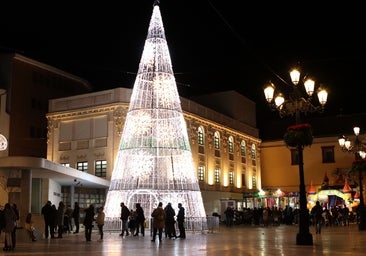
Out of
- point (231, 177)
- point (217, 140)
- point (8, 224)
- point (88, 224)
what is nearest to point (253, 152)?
point (231, 177)

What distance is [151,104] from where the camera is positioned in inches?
1048

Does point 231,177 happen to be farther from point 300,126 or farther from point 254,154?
point 300,126

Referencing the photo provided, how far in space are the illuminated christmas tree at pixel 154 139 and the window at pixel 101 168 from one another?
1228 centimetres

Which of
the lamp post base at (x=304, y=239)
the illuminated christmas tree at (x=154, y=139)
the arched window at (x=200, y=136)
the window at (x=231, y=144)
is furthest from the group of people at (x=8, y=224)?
the window at (x=231, y=144)

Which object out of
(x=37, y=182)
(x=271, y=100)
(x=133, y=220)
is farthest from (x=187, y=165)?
(x=37, y=182)

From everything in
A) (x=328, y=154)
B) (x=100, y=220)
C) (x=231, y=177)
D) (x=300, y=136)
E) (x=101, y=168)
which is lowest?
(x=100, y=220)

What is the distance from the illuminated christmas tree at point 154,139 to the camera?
25.8 m

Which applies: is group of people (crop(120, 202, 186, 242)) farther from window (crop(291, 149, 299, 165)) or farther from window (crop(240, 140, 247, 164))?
window (crop(291, 149, 299, 165))

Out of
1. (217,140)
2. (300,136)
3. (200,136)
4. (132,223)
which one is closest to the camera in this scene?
(300,136)

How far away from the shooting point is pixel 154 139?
26.3 m

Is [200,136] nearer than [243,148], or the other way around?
[200,136]

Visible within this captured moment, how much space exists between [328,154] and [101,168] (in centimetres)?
2621

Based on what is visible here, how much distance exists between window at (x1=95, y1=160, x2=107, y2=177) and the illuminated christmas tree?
1228 cm

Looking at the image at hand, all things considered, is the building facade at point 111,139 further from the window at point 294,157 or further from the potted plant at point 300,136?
the potted plant at point 300,136
